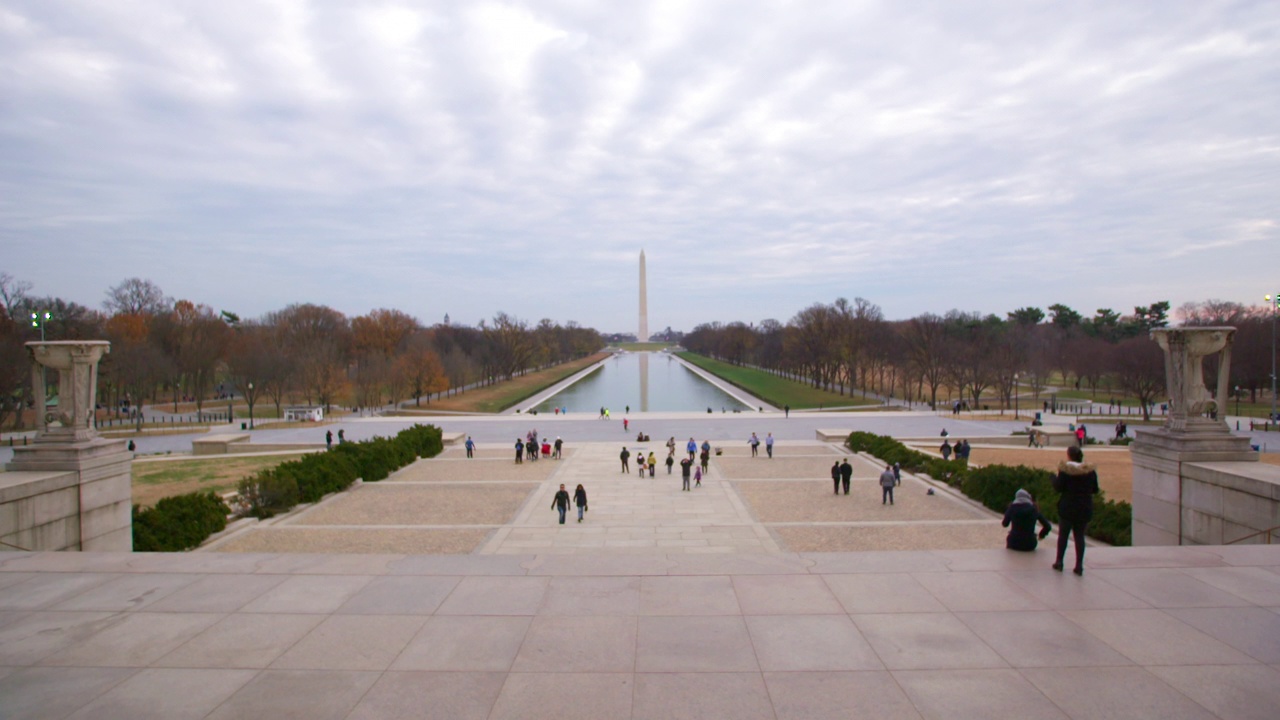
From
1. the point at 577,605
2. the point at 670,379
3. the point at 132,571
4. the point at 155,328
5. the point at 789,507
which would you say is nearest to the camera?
→ the point at 577,605

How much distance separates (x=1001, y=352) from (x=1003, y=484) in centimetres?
4530

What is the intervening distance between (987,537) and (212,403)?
71.0m

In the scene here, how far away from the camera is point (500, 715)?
4.59m

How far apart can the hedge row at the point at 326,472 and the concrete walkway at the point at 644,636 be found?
1011cm

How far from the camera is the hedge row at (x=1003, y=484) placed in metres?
13.6

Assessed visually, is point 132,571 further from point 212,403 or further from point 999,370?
point 212,403

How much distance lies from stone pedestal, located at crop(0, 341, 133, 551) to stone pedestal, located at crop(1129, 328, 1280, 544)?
13.8 m

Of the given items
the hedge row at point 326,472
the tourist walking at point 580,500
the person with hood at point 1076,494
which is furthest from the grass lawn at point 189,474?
the person with hood at point 1076,494

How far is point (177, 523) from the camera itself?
44.2ft

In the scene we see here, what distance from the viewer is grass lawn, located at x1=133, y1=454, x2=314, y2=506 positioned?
21.4 meters

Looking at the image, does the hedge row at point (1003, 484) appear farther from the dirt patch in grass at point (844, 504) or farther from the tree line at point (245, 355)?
the tree line at point (245, 355)

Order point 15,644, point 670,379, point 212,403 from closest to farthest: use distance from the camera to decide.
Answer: point 15,644
point 212,403
point 670,379

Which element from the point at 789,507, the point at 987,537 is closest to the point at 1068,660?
the point at 987,537

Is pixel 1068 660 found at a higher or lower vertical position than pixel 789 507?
higher
